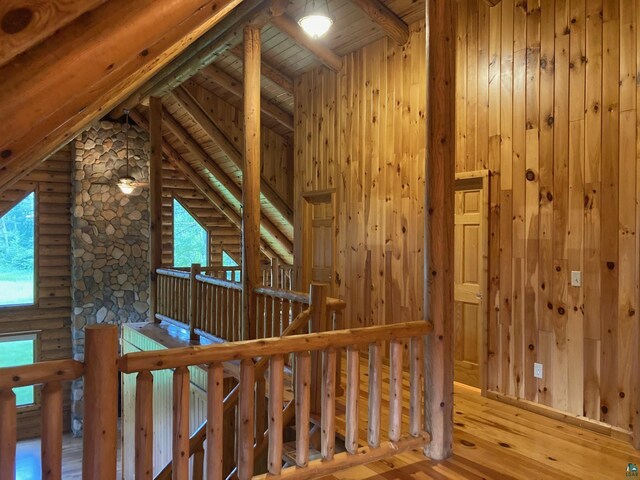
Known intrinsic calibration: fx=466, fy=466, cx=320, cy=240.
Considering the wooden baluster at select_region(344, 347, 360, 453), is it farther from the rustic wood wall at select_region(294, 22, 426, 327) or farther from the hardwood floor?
the rustic wood wall at select_region(294, 22, 426, 327)

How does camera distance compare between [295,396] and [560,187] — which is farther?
[560,187]

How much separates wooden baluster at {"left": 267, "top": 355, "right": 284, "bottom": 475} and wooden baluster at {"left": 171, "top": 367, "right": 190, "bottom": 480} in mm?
420

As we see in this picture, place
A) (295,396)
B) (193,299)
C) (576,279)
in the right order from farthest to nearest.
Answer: (193,299) < (576,279) < (295,396)

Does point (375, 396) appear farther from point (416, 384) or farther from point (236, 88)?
point (236, 88)

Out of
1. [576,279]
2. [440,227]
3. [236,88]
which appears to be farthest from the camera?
[236,88]

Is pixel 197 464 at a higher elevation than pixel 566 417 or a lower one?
lower

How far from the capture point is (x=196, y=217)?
31.6 feet

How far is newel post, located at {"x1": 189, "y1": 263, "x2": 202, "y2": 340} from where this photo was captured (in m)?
5.62

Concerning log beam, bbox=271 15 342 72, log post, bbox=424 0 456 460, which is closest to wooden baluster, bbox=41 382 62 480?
log post, bbox=424 0 456 460

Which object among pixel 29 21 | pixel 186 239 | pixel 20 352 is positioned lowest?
pixel 20 352

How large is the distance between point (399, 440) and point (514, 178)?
224 cm

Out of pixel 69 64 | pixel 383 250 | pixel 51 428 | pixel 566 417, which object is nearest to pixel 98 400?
pixel 51 428

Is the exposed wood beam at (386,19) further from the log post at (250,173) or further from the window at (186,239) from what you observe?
the window at (186,239)

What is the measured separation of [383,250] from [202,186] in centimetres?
555
